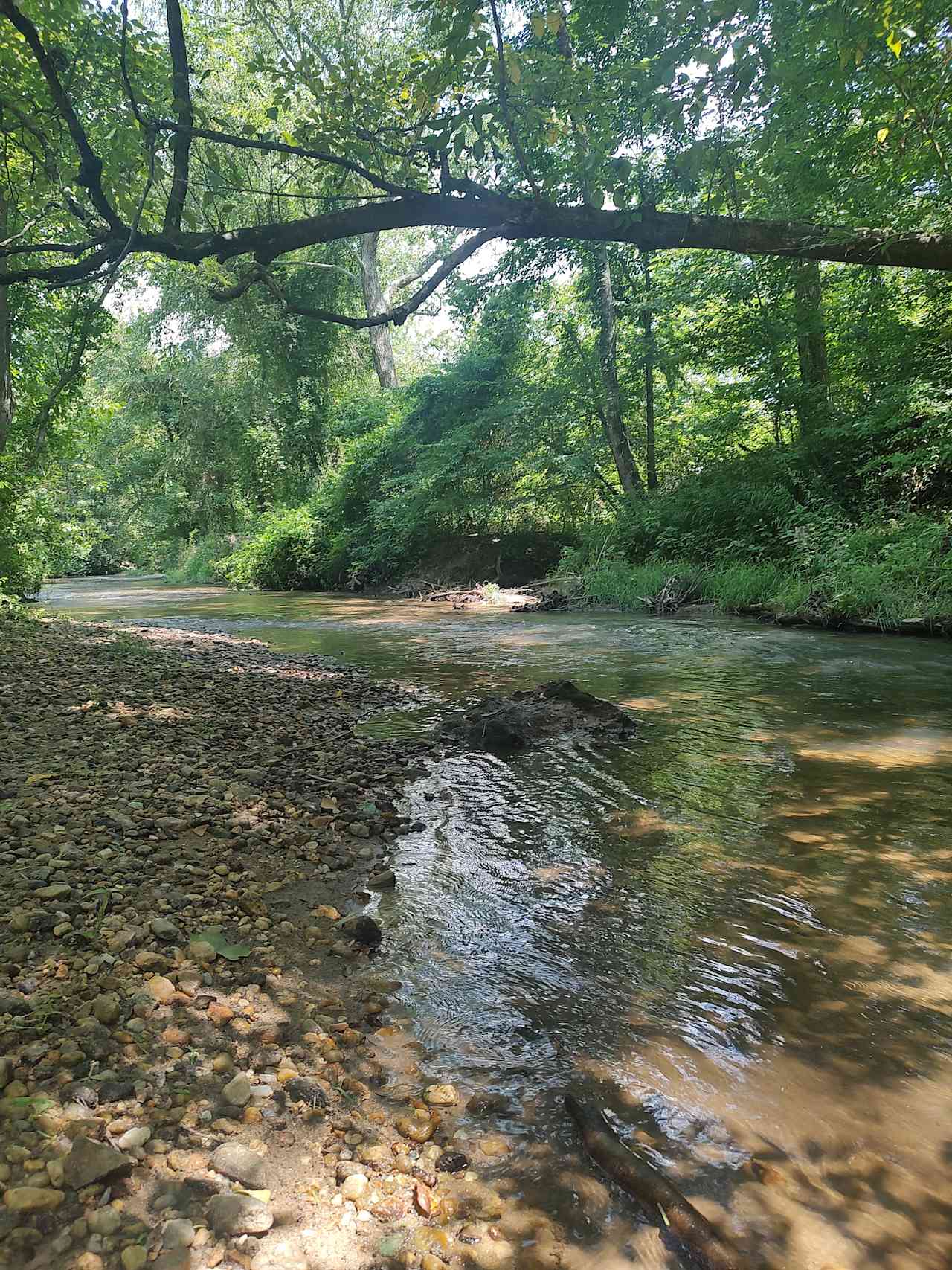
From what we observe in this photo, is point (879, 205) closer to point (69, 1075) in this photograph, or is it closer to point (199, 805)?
point (199, 805)

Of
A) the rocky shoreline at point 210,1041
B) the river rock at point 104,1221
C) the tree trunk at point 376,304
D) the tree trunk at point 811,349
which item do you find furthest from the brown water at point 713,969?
the tree trunk at point 376,304

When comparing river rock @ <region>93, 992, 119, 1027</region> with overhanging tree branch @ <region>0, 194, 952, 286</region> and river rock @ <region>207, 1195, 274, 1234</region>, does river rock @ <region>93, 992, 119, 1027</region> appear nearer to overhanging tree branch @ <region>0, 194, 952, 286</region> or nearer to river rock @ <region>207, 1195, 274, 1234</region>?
river rock @ <region>207, 1195, 274, 1234</region>

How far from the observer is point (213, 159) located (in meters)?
5.46

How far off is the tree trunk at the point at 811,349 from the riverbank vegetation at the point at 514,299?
0.08 meters

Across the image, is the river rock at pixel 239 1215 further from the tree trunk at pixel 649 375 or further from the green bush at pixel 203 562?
the green bush at pixel 203 562

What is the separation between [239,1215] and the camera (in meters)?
1.58

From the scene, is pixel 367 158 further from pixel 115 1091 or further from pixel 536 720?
pixel 115 1091

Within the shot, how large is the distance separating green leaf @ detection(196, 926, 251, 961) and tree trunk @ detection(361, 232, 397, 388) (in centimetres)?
2660

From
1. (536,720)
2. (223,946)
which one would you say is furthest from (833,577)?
(223,946)

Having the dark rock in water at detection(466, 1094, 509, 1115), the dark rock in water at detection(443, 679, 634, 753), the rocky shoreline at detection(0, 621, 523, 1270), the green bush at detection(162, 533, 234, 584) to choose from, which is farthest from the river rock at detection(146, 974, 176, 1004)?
the green bush at detection(162, 533, 234, 584)

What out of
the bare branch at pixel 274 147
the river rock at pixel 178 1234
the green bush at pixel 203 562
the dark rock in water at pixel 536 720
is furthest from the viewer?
the green bush at pixel 203 562

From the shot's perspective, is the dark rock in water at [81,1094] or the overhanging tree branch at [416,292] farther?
the overhanging tree branch at [416,292]

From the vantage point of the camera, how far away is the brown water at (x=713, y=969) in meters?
1.75

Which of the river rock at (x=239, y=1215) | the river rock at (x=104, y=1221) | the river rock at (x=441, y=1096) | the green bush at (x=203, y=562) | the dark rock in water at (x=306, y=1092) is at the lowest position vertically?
the river rock at (x=441, y=1096)
